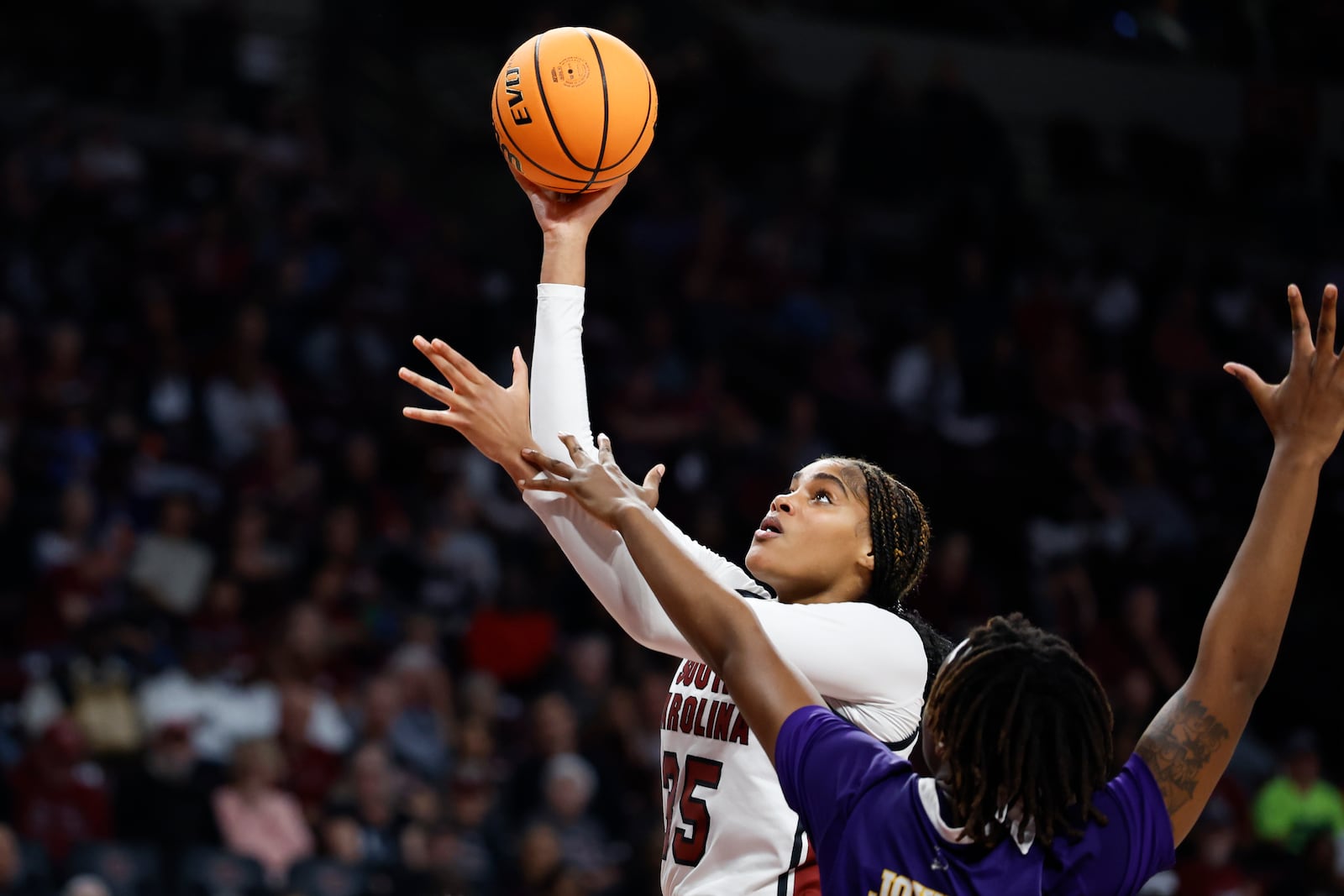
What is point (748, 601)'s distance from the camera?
9.41 ft

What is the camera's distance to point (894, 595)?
3.41 m

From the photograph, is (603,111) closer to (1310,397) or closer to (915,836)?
(1310,397)

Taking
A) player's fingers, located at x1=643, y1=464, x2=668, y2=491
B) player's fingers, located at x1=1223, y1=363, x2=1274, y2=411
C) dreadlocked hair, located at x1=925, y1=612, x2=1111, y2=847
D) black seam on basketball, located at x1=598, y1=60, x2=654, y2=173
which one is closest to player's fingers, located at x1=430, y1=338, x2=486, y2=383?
player's fingers, located at x1=643, y1=464, x2=668, y2=491

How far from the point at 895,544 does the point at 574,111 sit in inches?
47.1

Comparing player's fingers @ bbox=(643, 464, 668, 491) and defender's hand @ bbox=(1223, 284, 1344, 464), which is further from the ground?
defender's hand @ bbox=(1223, 284, 1344, 464)

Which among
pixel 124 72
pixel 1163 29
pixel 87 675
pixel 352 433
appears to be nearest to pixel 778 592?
pixel 87 675

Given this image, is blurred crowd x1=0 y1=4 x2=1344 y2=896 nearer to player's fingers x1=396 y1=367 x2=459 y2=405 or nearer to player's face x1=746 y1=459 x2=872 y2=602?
player's face x1=746 y1=459 x2=872 y2=602

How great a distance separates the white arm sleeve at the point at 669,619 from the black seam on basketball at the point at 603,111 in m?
0.38

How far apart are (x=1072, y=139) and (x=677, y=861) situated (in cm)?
1278

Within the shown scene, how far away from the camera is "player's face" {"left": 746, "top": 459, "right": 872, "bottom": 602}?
3.29 metres

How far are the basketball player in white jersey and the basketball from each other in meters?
0.19

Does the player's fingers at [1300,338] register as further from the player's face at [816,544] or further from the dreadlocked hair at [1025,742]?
the player's face at [816,544]

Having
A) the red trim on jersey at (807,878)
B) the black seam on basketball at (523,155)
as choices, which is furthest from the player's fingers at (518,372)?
the red trim on jersey at (807,878)

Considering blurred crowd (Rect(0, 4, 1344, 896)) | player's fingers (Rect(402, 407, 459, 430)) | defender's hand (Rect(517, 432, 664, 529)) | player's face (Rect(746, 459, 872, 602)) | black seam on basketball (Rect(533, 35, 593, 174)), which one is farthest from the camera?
blurred crowd (Rect(0, 4, 1344, 896))
